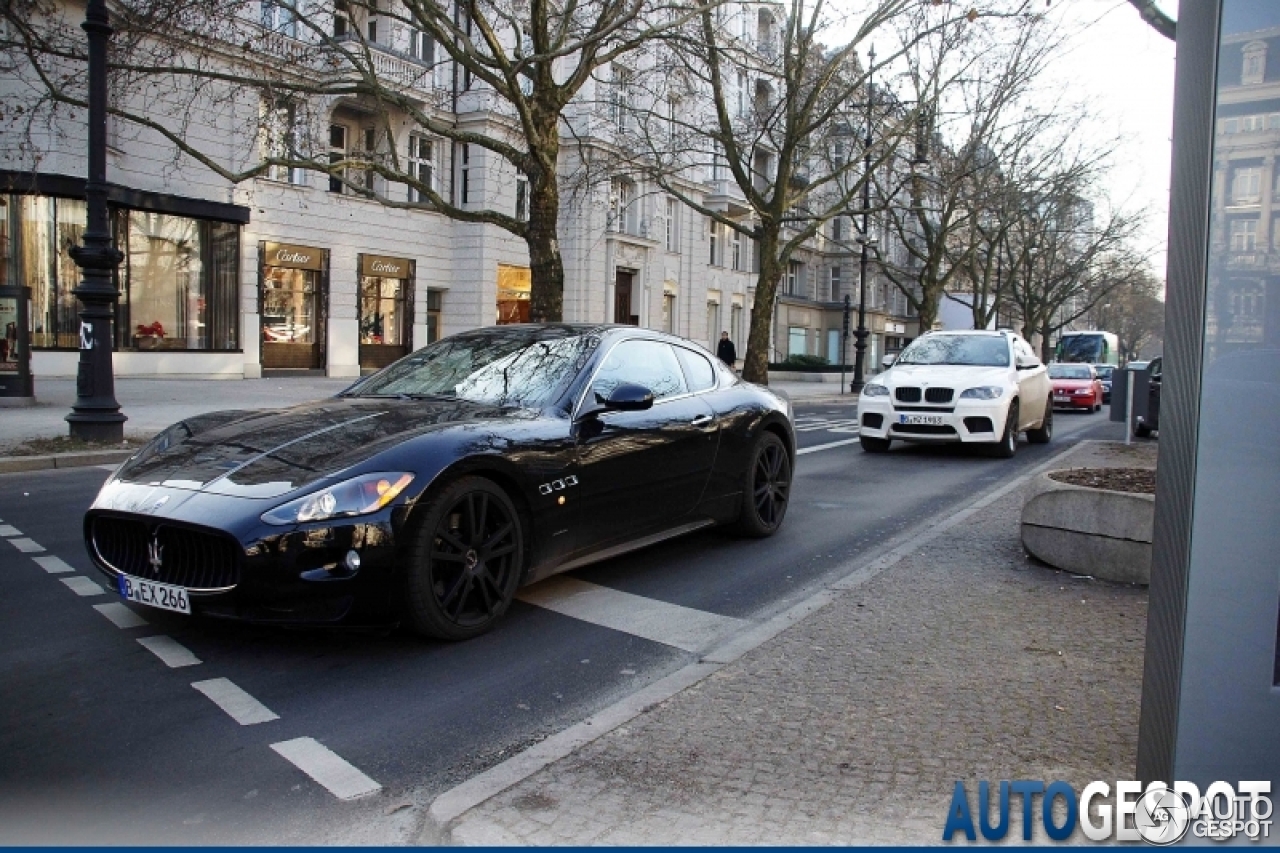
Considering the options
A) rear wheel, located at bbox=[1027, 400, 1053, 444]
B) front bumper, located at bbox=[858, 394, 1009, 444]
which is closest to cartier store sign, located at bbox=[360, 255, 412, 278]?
front bumper, located at bbox=[858, 394, 1009, 444]

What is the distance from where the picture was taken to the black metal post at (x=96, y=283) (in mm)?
11125

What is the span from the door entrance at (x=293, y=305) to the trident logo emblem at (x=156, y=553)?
23.8m

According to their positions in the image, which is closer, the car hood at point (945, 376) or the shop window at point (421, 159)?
the car hood at point (945, 376)

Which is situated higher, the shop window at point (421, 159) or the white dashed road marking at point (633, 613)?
the shop window at point (421, 159)

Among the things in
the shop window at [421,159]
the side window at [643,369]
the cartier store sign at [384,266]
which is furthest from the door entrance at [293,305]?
the side window at [643,369]

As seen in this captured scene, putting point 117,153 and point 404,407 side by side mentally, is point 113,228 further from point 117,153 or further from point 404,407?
point 404,407

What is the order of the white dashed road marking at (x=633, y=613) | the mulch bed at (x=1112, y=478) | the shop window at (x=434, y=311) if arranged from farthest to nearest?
1. the shop window at (x=434, y=311)
2. the mulch bed at (x=1112, y=478)
3. the white dashed road marking at (x=633, y=613)

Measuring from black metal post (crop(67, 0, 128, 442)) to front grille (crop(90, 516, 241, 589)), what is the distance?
25.9 ft

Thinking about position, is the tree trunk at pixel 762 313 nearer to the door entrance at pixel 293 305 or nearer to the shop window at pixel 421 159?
the shop window at pixel 421 159

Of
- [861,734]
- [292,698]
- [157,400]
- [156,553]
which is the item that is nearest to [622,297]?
[157,400]

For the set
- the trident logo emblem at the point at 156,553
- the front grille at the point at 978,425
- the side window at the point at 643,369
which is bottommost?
the trident logo emblem at the point at 156,553

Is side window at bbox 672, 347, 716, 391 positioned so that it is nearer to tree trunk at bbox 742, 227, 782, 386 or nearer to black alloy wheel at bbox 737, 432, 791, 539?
black alloy wheel at bbox 737, 432, 791, 539

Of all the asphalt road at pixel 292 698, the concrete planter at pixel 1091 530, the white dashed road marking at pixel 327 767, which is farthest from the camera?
the concrete planter at pixel 1091 530

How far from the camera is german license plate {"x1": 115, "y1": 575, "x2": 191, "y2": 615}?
4094 mm
